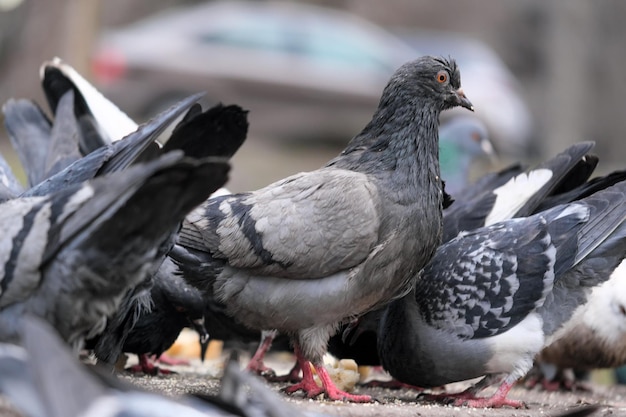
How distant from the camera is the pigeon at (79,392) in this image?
2.71 m

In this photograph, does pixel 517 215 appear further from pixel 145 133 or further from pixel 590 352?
pixel 145 133

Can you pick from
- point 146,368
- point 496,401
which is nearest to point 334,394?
point 496,401

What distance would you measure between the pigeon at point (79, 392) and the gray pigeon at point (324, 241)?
109 centimetres

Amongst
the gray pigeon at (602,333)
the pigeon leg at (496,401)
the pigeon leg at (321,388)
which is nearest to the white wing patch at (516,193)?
the gray pigeon at (602,333)

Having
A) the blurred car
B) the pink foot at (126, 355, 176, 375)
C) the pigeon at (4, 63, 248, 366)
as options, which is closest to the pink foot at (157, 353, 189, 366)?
the pink foot at (126, 355, 176, 375)

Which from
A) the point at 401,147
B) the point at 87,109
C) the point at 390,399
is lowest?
the point at 390,399

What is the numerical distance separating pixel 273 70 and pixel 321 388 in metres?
11.3

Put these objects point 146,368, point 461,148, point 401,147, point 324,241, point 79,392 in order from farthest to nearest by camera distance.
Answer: point 461,148 → point 146,368 → point 401,147 → point 324,241 → point 79,392

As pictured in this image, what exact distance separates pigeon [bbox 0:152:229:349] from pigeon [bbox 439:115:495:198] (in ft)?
16.4

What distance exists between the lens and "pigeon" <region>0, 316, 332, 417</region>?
8.88 feet

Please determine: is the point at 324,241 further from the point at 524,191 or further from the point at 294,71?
the point at 294,71

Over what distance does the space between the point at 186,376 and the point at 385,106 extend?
5.33 ft

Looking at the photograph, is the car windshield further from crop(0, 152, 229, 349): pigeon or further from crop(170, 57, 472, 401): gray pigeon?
crop(0, 152, 229, 349): pigeon

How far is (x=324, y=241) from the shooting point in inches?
158
